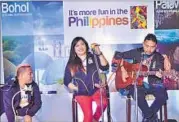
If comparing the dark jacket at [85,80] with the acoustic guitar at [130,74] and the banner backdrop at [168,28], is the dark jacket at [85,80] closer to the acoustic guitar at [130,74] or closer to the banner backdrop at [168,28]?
the acoustic guitar at [130,74]

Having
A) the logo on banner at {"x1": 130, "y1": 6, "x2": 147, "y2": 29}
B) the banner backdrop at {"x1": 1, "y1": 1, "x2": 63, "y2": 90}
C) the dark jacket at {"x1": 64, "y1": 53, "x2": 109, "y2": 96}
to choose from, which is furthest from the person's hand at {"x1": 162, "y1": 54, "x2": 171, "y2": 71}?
the banner backdrop at {"x1": 1, "y1": 1, "x2": 63, "y2": 90}

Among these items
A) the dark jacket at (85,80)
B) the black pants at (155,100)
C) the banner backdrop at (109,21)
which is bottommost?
the black pants at (155,100)

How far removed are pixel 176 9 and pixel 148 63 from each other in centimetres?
21


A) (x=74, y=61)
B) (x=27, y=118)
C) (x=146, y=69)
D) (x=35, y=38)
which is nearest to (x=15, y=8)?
(x=35, y=38)

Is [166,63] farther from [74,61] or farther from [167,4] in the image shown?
[74,61]

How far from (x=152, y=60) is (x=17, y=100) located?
48cm

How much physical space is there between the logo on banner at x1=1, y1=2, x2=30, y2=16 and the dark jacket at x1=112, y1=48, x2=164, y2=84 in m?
0.34

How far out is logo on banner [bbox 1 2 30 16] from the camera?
110 centimetres

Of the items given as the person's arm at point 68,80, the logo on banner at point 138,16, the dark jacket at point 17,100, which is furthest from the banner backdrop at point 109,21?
the dark jacket at point 17,100

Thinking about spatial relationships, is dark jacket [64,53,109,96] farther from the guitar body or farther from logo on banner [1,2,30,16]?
logo on banner [1,2,30,16]

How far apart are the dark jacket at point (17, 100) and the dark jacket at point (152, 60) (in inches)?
11.7

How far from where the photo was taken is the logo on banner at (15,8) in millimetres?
1098

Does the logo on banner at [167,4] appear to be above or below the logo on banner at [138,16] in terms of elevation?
above

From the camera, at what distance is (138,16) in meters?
1.14
